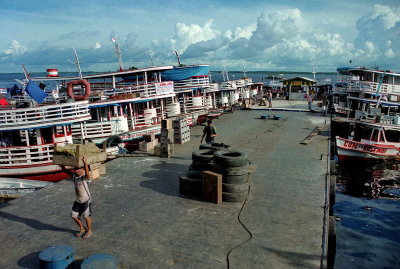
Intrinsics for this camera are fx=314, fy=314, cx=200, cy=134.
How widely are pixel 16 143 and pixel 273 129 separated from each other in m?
17.3

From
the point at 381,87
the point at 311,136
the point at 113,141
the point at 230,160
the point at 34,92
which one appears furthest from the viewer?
the point at 381,87

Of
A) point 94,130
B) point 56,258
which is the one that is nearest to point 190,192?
point 56,258

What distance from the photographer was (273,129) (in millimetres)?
24297

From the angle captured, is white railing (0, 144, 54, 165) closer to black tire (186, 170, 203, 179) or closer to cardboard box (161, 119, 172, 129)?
cardboard box (161, 119, 172, 129)

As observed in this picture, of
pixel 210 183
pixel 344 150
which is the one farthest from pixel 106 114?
pixel 344 150

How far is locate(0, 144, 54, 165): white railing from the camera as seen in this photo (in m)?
16.1

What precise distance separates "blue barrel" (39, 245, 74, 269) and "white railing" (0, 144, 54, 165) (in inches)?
439

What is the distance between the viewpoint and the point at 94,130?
67.8ft

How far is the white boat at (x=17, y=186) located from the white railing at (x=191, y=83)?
1902 cm

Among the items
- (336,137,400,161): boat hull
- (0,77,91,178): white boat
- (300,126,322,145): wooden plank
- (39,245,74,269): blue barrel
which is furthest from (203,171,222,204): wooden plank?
(336,137,400,161): boat hull

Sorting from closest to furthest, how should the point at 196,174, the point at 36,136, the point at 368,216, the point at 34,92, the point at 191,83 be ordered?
the point at 196,174, the point at 368,216, the point at 34,92, the point at 36,136, the point at 191,83

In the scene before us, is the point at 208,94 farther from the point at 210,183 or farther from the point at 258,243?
the point at 258,243

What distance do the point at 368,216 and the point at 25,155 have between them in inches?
693

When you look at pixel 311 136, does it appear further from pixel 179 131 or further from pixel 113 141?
pixel 113 141
